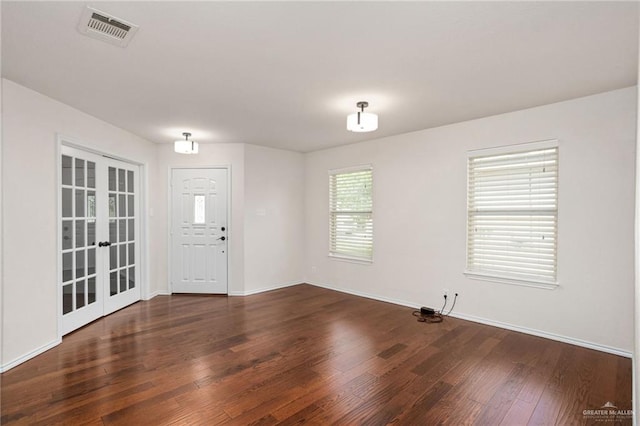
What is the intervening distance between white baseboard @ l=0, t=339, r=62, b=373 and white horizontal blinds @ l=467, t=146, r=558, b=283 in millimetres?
4625

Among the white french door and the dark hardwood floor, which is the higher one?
the white french door

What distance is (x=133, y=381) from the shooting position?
100 inches

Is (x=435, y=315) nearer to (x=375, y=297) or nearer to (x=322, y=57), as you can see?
(x=375, y=297)

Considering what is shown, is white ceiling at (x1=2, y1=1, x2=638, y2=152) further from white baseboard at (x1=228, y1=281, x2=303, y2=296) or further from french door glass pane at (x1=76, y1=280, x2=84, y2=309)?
white baseboard at (x1=228, y1=281, x2=303, y2=296)

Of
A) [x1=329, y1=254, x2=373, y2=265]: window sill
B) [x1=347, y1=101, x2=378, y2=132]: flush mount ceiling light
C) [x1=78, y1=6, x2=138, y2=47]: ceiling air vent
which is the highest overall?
[x1=78, y1=6, x2=138, y2=47]: ceiling air vent

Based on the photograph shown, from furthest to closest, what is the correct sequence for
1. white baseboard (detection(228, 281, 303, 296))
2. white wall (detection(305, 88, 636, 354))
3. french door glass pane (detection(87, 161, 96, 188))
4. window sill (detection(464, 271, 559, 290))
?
white baseboard (detection(228, 281, 303, 296))
french door glass pane (detection(87, 161, 96, 188))
window sill (detection(464, 271, 559, 290))
white wall (detection(305, 88, 636, 354))

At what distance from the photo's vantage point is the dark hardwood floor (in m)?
2.16

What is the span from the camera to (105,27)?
1974 millimetres

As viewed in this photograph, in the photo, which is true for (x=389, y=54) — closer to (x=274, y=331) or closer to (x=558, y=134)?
(x=558, y=134)

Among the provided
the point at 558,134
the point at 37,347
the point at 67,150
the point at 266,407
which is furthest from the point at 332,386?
the point at 67,150

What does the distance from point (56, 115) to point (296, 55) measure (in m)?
2.67

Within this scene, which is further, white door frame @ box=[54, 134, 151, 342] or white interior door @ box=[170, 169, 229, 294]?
white interior door @ box=[170, 169, 229, 294]

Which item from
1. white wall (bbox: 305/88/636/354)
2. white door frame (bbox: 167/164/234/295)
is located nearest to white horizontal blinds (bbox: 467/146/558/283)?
white wall (bbox: 305/88/636/354)

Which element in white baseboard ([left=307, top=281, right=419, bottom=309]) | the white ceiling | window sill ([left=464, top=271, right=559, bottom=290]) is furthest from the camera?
white baseboard ([left=307, top=281, right=419, bottom=309])
